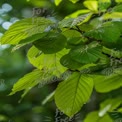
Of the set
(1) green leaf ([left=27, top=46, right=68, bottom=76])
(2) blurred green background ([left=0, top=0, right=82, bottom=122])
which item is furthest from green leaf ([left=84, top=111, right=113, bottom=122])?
(2) blurred green background ([left=0, top=0, right=82, bottom=122])

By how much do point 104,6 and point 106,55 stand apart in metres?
0.14

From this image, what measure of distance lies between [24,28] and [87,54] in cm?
10

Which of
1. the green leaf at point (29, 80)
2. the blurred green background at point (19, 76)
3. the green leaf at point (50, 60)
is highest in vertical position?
the green leaf at point (50, 60)

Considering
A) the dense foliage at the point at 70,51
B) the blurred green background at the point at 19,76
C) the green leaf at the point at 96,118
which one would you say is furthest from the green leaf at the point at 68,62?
the blurred green background at the point at 19,76

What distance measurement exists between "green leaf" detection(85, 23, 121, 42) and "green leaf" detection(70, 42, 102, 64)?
0.05ft

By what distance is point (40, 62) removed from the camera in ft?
1.57

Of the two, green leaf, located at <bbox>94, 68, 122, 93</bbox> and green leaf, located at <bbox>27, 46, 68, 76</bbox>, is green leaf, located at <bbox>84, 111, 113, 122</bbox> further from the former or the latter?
green leaf, located at <bbox>27, 46, 68, 76</bbox>

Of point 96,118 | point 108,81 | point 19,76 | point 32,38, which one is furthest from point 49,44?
point 19,76

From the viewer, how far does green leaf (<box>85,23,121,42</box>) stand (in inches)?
15.8

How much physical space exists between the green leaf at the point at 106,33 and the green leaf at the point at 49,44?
4cm

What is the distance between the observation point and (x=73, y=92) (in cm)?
48

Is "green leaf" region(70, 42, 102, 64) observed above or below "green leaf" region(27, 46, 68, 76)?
above

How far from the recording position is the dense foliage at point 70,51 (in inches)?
15.8

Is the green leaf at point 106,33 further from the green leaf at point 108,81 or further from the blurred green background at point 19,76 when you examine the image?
the blurred green background at point 19,76
